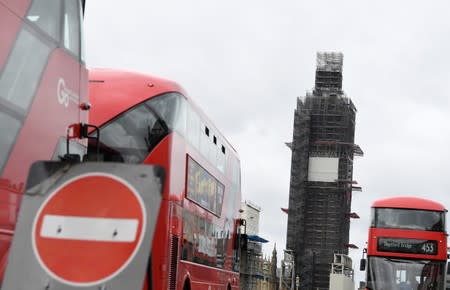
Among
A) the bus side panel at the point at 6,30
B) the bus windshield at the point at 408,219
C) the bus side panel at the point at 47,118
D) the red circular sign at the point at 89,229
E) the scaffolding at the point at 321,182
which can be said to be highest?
the scaffolding at the point at 321,182

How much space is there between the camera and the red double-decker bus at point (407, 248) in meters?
29.5

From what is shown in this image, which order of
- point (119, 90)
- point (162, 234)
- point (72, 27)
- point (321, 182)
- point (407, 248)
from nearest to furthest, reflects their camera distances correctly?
1. point (72, 27)
2. point (162, 234)
3. point (119, 90)
4. point (407, 248)
5. point (321, 182)

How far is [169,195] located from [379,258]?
18026mm

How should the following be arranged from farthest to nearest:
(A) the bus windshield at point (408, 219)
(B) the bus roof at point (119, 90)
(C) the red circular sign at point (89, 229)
→ (A) the bus windshield at point (408, 219)
(B) the bus roof at point (119, 90)
(C) the red circular sign at point (89, 229)

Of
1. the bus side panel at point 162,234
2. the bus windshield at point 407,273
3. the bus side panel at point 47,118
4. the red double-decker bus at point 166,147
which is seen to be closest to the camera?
the bus side panel at point 47,118

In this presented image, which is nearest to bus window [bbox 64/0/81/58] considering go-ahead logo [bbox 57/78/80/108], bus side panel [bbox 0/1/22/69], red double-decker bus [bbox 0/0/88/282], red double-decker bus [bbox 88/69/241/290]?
red double-decker bus [bbox 0/0/88/282]

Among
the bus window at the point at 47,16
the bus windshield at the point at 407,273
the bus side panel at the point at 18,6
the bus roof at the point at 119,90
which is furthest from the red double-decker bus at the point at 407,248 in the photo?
the bus side panel at the point at 18,6

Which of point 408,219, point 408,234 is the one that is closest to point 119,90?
point 408,234

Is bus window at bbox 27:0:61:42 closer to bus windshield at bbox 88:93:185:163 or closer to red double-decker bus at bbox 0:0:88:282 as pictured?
red double-decker bus at bbox 0:0:88:282

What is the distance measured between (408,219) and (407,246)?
3.06ft

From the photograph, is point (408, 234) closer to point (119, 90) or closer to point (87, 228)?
point (119, 90)

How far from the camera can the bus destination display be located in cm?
2942

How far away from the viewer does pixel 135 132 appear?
13.0 m

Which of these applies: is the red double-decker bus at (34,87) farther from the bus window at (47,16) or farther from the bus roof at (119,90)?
the bus roof at (119,90)
